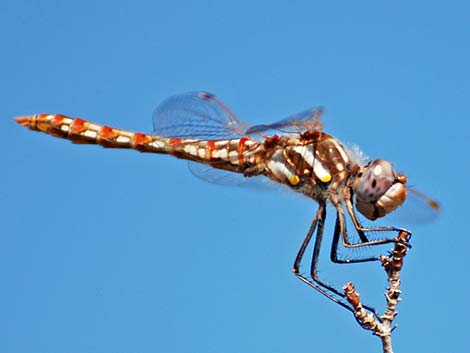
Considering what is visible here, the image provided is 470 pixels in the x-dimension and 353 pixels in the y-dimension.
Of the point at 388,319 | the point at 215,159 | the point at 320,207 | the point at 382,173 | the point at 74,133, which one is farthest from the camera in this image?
the point at 74,133

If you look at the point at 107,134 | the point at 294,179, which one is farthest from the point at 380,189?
the point at 107,134

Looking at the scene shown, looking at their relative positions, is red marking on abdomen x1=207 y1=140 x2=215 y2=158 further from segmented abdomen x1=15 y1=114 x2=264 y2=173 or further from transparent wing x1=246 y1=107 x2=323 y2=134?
transparent wing x1=246 y1=107 x2=323 y2=134

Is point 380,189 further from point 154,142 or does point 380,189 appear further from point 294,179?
point 154,142

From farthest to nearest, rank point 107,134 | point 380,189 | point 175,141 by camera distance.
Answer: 1. point 107,134
2. point 175,141
3. point 380,189

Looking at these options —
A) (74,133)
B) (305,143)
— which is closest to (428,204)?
(305,143)

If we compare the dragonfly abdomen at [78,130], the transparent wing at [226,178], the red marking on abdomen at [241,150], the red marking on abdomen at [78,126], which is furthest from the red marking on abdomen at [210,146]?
the red marking on abdomen at [78,126]

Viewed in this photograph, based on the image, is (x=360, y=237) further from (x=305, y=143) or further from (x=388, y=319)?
(x=388, y=319)

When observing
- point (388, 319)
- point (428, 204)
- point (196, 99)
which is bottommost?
point (388, 319)

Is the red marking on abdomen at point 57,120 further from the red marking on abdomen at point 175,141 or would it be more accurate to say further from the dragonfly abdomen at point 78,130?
the red marking on abdomen at point 175,141
